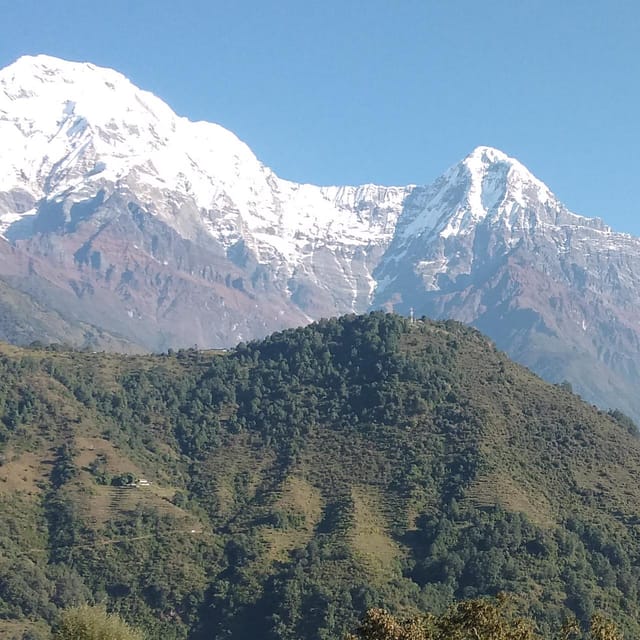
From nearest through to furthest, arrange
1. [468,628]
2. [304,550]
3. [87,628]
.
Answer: [468,628] → [87,628] → [304,550]

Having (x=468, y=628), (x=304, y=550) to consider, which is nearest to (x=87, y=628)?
(x=468, y=628)

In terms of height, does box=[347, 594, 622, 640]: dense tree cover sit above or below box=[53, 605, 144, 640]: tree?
above

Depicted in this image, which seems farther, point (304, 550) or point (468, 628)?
point (304, 550)

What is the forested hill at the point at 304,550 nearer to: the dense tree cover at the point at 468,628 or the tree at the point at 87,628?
the tree at the point at 87,628

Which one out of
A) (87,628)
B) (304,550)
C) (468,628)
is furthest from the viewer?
(304,550)

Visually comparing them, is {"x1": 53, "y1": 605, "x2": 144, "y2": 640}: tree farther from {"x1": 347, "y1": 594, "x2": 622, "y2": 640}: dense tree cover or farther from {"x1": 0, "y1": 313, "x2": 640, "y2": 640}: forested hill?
{"x1": 0, "y1": 313, "x2": 640, "y2": 640}: forested hill

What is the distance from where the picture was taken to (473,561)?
578ft

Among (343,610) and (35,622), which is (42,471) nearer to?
(35,622)

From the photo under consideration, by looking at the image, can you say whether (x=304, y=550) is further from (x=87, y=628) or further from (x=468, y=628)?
(x=468, y=628)

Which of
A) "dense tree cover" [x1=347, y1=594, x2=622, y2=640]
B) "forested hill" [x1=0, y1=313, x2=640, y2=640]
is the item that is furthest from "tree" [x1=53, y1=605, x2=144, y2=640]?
"forested hill" [x1=0, y1=313, x2=640, y2=640]

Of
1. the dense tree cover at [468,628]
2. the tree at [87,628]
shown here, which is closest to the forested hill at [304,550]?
the tree at [87,628]

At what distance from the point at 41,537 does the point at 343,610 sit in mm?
49386

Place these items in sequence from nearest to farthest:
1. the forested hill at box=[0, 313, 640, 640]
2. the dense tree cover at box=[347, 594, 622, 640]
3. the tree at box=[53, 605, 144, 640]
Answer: the dense tree cover at box=[347, 594, 622, 640] → the tree at box=[53, 605, 144, 640] → the forested hill at box=[0, 313, 640, 640]

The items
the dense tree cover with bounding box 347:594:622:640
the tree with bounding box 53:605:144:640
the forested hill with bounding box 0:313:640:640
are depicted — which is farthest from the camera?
the forested hill with bounding box 0:313:640:640
